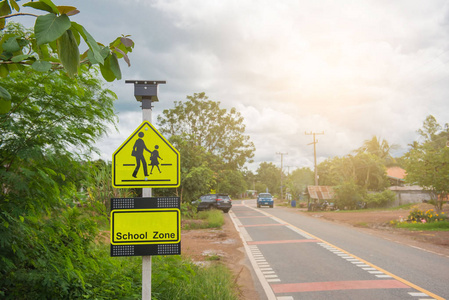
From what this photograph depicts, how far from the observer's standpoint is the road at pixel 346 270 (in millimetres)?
6961

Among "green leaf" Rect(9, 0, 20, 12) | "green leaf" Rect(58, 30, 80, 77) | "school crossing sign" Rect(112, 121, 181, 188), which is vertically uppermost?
"green leaf" Rect(9, 0, 20, 12)

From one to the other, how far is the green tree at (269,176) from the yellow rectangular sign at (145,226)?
11727 centimetres

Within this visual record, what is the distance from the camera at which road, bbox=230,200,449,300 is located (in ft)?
22.8

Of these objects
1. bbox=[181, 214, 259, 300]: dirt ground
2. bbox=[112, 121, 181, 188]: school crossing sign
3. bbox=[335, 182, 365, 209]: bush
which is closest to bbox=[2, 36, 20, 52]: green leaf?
bbox=[112, 121, 181, 188]: school crossing sign

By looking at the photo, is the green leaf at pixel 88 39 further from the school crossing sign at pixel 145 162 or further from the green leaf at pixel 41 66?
the school crossing sign at pixel 145 162

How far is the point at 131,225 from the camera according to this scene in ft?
11.6

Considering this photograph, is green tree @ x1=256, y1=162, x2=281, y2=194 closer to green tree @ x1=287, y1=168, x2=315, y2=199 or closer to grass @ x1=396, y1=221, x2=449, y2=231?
green tree @ x1=287, y1=168, x2=315, y2=199

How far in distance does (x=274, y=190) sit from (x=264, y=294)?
384 ft

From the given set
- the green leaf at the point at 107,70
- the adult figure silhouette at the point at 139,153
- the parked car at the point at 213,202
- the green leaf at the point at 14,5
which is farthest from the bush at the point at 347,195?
the green leaf at the point at 14,5

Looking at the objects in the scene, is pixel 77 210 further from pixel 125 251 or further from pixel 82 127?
pixel 125 251

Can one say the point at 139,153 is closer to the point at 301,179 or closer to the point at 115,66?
the point at 115,66

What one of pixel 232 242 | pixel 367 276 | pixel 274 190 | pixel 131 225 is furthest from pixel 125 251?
pixel 274 190

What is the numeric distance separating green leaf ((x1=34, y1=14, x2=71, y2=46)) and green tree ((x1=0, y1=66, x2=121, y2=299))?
256 cm

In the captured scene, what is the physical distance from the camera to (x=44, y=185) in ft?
13.8
